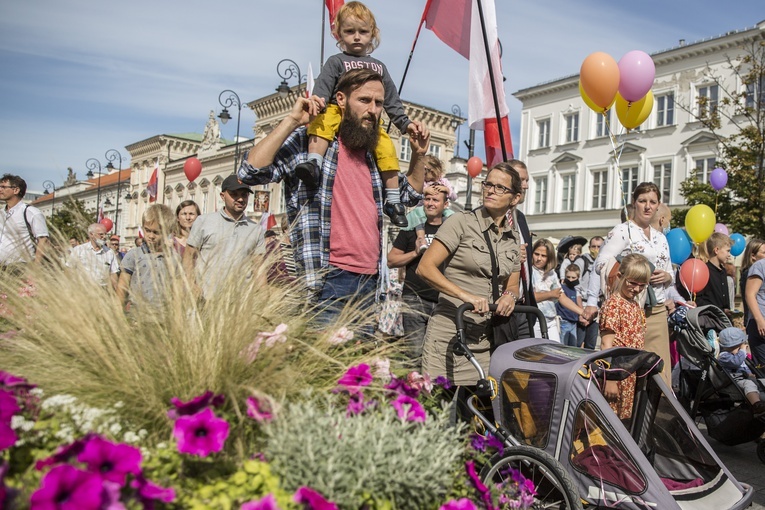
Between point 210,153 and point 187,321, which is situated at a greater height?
point 210,153

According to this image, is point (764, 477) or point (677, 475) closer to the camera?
point (677, 475)

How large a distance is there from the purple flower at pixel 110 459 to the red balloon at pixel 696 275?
7.43m

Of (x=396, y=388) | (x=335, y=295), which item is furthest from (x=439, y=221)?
(x=396, y=388)

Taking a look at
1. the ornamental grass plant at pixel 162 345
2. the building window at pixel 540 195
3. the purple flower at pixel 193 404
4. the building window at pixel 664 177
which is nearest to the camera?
the purple flower at pixel 193 404

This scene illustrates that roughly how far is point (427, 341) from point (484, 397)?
1.51 ft

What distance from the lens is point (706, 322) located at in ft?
19.8

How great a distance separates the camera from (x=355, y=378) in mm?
2256

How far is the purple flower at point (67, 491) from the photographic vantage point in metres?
1.42

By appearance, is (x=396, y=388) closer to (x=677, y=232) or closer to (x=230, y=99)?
(x=677, y=232)

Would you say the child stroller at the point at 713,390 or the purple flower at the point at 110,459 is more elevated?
the purple flower at the point at 110,459

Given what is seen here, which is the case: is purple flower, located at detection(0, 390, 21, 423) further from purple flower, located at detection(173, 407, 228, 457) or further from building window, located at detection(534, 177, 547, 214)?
building window, located at detection(534, 177, 547, 214)

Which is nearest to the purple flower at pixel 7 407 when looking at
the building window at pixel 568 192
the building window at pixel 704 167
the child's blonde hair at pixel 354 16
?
the child's blonde hair at pixel 354 16

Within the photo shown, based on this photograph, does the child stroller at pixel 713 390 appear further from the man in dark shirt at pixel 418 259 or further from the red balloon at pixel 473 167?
the red balloon at pixel 473 167

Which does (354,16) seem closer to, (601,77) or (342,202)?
(342,202)
